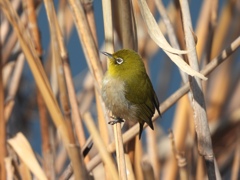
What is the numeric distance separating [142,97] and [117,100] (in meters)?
0.05

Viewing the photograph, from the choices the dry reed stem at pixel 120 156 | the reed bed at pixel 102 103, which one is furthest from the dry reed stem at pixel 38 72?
the dry reed stem at pixel 120 156

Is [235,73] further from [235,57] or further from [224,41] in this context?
[224,41]

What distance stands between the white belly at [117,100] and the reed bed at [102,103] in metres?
0.02

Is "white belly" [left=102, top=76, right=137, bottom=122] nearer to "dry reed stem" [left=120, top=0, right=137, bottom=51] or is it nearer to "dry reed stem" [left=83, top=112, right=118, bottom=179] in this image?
"dry reed stem" [left=120, top=0, right=137, bottom=51]

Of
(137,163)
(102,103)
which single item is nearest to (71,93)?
(102,103)

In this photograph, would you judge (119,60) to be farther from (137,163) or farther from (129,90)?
(137,163)

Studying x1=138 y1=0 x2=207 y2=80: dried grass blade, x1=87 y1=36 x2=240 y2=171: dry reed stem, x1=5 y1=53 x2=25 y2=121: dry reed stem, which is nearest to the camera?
x1=138 y1=0 x2=207 y2=80: dried grass blade

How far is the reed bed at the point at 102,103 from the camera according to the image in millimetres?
1067

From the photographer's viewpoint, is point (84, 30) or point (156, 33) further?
point (84, 30)

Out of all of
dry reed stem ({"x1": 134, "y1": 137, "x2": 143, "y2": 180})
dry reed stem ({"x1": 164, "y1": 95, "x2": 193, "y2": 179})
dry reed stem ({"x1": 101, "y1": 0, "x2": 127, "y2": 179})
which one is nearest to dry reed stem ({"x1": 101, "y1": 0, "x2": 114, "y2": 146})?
dry reed stem ({"x1": 101, "y1": 0, "x2": 127, "y2": 179})

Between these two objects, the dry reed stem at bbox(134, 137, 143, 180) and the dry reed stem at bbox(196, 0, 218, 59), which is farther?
the dry reed stem at bbox(196, 0, 218, 59)

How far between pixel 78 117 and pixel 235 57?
623mm

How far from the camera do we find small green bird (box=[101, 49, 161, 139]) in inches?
48.2

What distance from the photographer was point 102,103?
1.27 meters
